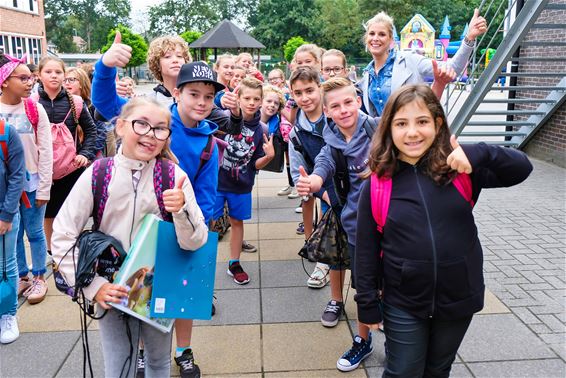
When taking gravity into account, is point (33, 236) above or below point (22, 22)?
below

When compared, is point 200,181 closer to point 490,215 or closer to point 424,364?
point 424,364

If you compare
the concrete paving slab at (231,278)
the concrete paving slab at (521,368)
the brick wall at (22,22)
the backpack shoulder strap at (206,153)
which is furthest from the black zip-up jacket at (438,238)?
the brick wall at (22,22)

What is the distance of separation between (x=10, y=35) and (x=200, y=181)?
35.2 m

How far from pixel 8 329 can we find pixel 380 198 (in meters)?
Answer: 2.89

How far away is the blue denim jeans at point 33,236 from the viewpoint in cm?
414

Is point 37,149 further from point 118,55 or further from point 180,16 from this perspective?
point 180,16

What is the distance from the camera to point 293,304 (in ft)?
13.7

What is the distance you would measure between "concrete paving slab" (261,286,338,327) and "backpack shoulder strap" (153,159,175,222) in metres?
1.82

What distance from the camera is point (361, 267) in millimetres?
2369

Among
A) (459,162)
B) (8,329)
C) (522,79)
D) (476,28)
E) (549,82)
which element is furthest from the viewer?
(522,79)

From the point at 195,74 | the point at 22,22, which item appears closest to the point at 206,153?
the point at 195,74

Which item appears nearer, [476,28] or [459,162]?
[459,162]

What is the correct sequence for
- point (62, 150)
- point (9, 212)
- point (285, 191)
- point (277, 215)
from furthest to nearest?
point (285, 191) → point (277, 215) → point (62, 150) → point (9, 212)

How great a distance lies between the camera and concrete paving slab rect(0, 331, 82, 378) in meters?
3.22
